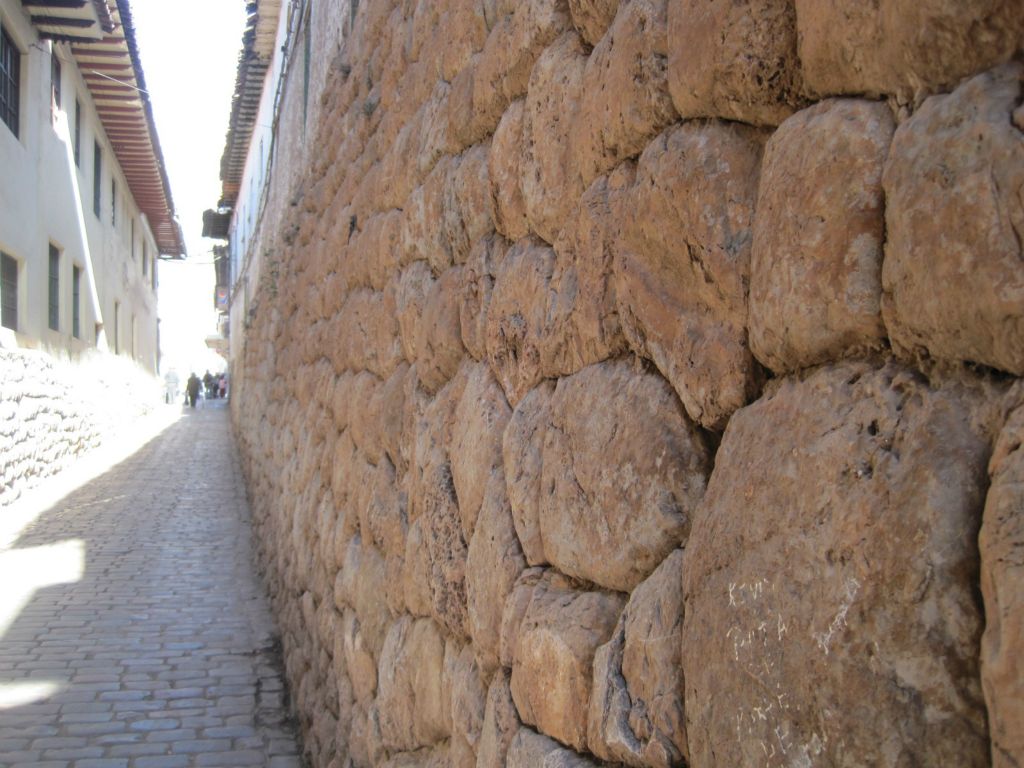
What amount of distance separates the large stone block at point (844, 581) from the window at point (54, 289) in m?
11.6

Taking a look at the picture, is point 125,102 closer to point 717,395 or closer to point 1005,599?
point 717,395

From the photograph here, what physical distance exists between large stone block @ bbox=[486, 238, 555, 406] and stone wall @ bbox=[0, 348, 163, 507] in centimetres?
773

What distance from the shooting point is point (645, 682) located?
3.88ft

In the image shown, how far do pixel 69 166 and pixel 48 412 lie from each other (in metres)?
3.72

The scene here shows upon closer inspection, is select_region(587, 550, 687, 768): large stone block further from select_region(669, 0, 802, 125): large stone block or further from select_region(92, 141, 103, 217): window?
select_region(92, 141, 103, 217): window

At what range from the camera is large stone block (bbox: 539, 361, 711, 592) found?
4.04ft

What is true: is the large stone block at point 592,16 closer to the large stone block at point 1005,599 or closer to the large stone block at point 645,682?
the large stone block at point 645,682

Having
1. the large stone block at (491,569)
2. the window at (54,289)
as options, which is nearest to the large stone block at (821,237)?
the large stone block at (491,569)

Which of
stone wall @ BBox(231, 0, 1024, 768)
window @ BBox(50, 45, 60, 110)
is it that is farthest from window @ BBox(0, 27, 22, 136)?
stone wall @ BBox(231, 0, 1024, 768)

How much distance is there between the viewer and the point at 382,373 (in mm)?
3066

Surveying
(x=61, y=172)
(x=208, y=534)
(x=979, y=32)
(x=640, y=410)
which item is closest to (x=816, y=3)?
(x=979, y=32)

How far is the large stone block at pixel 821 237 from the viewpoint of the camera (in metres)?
0.91

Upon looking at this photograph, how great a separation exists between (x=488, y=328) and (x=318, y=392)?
2.63 meters

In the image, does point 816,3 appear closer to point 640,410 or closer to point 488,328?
point 640,410
